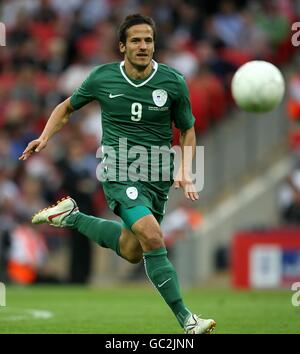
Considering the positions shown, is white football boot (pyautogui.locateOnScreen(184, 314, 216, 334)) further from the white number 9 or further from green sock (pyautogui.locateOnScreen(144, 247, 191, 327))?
the white number 9

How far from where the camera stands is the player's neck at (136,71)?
30.7 ft

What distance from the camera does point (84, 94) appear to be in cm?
961

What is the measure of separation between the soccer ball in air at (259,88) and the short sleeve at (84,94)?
5.09ft

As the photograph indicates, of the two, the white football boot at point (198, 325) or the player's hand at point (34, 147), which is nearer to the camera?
the white football boot at point (198, 325)

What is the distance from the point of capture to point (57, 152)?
66.3 feet

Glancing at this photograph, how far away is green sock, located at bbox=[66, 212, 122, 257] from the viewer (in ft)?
32.1

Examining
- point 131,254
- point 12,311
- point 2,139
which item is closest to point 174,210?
point 2,139

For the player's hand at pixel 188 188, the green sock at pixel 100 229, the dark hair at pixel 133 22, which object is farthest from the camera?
the green sock at pixel 100 229

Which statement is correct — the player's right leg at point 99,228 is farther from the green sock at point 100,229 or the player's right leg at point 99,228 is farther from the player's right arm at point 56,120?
the player's right arm at point 56,120

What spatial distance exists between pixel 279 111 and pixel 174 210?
2.43 m

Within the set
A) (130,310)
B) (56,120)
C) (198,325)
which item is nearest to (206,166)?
(130,310)

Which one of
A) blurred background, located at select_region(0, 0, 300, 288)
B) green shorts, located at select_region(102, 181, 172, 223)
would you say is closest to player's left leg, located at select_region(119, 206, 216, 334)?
green shorts, located at select_region(102, 181, 172, 223)

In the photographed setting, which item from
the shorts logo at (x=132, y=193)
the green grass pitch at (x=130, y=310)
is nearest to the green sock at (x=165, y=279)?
the green grass pitch at (x=130, y=310)
